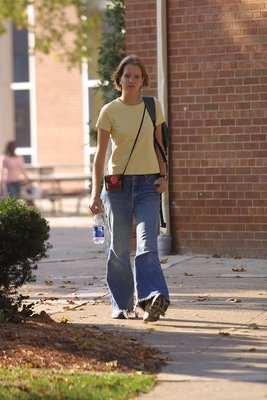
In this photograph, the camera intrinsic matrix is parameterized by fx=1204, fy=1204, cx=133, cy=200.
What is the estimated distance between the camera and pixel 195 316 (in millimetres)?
9188

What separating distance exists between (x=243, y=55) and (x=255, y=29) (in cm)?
30

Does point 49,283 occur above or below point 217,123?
below

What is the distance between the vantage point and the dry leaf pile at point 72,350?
24.1 feet

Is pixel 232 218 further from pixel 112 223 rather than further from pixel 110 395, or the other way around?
pixel 110 395

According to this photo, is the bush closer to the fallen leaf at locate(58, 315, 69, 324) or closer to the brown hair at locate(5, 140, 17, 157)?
the fallen leaf at locate(58, 315, 69, 324)

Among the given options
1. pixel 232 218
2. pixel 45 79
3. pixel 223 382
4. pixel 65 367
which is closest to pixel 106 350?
pixel 65 367

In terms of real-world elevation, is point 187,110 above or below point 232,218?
above

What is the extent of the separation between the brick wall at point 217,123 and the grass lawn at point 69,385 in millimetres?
6033

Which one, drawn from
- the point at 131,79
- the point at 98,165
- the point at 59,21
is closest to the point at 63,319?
the point at 98,165

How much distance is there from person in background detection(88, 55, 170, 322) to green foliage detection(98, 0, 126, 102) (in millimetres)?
5498

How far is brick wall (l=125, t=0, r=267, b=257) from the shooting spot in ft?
42.1

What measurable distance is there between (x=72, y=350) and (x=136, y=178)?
1.66 m

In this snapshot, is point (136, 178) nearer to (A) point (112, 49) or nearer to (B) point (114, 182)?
(B) point (114, 182)

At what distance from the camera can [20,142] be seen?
3147 centimetres
